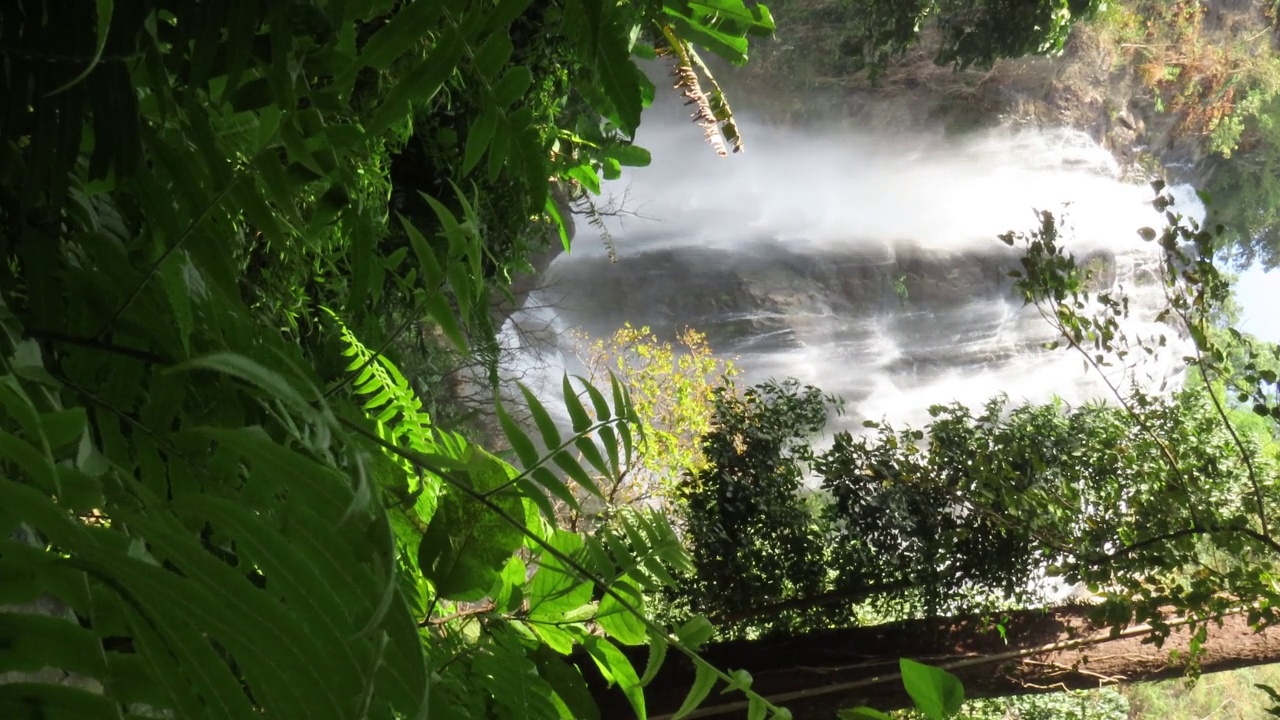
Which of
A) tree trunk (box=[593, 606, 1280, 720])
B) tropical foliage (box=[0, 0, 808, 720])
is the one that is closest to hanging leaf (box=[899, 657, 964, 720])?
tropical foliage (box=[0, 0, 808, 720])

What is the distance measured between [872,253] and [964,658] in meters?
4.30

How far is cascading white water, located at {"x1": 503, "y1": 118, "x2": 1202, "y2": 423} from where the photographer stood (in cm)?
579

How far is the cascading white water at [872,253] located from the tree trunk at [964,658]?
135 inches

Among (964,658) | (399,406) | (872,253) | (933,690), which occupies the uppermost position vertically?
(872,253)

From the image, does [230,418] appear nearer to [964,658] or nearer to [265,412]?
[265,412]

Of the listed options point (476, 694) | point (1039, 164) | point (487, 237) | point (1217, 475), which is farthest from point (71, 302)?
point (1039, 164)

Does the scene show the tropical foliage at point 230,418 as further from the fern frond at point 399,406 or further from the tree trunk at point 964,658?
the tree trunk at point 964,658

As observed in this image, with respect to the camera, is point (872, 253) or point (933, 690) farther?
point (872, 253)

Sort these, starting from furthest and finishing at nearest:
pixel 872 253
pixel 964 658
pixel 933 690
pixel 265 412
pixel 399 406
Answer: pixel 872 253 < pixel 964 658 < pixel 399 406 < pixel 265 412 < pixel 933 690

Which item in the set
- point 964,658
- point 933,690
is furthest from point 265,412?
point 964,658

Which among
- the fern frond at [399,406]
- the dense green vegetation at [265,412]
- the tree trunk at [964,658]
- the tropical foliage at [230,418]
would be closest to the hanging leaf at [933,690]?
the dense green vegetation at [265,412]

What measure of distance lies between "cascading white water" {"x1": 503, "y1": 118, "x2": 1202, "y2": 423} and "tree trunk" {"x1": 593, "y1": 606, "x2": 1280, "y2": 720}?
3.43 metres

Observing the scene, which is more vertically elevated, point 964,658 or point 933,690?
point 964,658

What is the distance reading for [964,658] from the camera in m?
2.27
